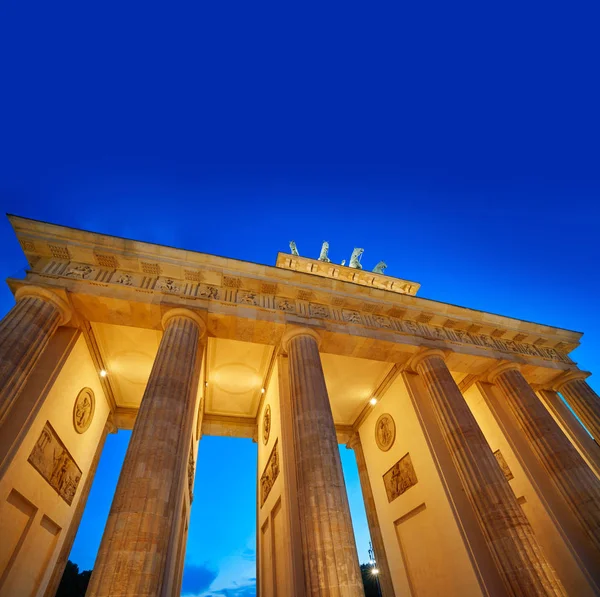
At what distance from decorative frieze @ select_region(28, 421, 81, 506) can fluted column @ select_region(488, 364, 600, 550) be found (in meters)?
16.6

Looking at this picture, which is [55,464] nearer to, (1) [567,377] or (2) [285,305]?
(2) [285,305]

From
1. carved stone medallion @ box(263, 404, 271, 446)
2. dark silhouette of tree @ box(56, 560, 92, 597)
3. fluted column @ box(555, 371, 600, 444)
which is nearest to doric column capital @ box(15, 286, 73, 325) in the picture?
carved stone medallion @ box(263, 404, 271, 446)

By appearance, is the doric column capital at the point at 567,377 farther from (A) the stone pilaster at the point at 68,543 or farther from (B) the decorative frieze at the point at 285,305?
(A) the stone pilaster at the point at 68,543

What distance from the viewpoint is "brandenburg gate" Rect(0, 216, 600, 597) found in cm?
787

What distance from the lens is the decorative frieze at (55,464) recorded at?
9.56 metres

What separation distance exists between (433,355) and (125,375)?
12989 mm

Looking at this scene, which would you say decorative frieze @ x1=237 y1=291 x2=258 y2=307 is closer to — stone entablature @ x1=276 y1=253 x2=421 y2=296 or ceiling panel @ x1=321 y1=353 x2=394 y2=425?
ceiling panel @ x1=321 y1=353 x2=394 y2=425

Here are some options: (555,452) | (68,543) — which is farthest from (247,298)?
(555,452)

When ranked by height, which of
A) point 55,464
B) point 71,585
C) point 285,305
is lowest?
point 55,464

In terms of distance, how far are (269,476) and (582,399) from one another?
14.0 metres

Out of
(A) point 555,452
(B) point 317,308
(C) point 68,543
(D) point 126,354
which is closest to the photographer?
(C) point 68,543

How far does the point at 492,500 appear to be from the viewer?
942 cm

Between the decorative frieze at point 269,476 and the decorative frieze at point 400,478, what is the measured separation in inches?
210

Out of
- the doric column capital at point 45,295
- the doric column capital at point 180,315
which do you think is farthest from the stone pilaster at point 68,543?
the doric column capital at point 180,315
